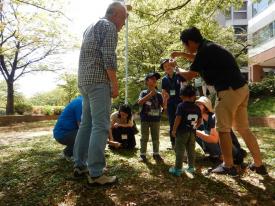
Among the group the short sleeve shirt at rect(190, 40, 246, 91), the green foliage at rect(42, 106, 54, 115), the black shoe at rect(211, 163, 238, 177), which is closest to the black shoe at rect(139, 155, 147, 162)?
the black shoe at rect(211, 163, 238, 177)

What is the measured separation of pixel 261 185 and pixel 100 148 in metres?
1.89

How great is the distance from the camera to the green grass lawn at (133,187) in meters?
3.66

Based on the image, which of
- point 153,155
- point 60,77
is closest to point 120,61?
point 60,77

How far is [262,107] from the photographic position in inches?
695

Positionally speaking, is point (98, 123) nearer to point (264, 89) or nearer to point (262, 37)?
point (264, 89)

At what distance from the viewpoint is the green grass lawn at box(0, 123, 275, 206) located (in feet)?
12.0

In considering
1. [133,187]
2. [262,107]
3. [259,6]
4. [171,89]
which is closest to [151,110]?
[171,89]

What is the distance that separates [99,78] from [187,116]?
4.14ft

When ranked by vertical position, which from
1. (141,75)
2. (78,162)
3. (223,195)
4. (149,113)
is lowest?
(223,195)

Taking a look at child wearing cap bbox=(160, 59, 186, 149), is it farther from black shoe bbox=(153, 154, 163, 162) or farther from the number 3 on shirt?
Result: the number 3 on shirt

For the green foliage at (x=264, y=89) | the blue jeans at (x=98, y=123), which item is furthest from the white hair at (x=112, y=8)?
the green foliage at (x=264, y=89)

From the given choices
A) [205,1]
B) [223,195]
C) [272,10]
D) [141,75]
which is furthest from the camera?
[272,10]

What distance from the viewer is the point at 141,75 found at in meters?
21.5

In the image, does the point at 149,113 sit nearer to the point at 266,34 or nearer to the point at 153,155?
the point at 153,155
